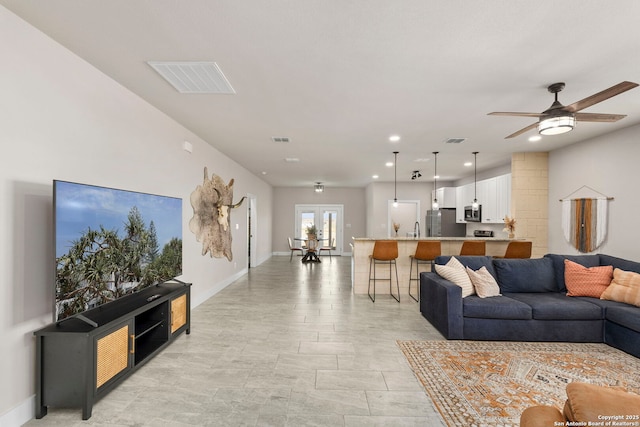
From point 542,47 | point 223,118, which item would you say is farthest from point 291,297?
point 542,47

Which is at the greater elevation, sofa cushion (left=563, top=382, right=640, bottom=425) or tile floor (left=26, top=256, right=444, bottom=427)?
sofa cushion (left=563, top=382, right=640, bottom=425)

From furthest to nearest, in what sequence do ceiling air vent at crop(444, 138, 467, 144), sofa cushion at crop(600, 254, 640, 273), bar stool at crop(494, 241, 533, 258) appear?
bar stool at crop(494, 241, 533, 258), ceiling air vent at crop(444, 138, 467, 144), sofa cushion at crop(600, 254, 640, 273)

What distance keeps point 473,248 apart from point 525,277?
1556mm

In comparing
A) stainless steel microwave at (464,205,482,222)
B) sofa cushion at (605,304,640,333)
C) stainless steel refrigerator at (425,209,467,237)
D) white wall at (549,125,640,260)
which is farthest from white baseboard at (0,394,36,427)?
stainless steel refrigerator at (425,209,467,237)

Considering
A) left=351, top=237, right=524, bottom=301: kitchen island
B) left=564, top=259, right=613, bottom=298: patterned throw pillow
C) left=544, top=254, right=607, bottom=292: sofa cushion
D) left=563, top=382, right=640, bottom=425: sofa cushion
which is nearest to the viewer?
left=563, top=382, right=640, bottom=425: sofa cushion

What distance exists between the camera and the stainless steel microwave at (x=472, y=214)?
742 cm

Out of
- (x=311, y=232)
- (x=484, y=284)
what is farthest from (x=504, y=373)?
(x=311, y=232)

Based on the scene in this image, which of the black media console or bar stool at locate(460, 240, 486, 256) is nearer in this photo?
the black media console

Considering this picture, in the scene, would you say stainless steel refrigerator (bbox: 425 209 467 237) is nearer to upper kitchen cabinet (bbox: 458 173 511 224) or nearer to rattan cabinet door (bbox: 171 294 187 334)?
upper kitchen cabinet (bbox: 458 173 511 224)

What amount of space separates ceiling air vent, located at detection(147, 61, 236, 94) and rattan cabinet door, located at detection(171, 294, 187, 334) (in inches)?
89.0

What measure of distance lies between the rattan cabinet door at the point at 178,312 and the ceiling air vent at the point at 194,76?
226 centimetres

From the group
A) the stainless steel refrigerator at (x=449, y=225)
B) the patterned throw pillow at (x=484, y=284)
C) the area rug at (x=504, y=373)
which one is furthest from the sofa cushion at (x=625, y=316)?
the stainless steel refrigerator at (x=449, y=225)

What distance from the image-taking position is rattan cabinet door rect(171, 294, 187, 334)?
3342mm

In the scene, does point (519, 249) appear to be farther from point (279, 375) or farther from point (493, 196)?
point (279, 375)
